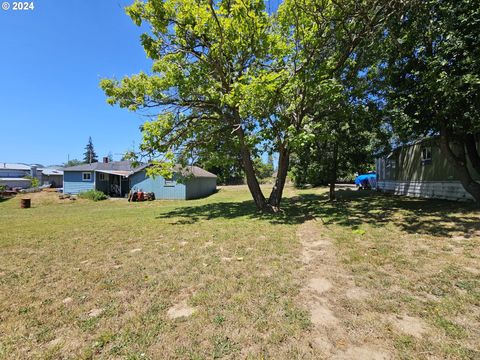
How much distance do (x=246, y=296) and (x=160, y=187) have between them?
63.7 ft

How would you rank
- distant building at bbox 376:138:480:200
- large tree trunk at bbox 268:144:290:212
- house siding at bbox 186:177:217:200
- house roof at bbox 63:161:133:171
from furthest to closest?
house roof at bbox 63:161:133:171, house siding at bbox 186:177:217:200, distant building at bbox 376:138:480:200, large tree trunk at bbox 268:144:290:212

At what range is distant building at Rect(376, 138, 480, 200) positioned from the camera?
11.9 m

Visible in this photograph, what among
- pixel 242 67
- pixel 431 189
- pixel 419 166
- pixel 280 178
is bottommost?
pixel 431 189

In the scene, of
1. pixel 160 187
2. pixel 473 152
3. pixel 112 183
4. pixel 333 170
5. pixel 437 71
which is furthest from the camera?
pixel 112 183

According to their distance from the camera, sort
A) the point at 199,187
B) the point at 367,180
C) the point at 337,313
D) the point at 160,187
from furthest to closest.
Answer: the point at 367,180, the point at 199,187, the point at 160,187, the point at 337,313

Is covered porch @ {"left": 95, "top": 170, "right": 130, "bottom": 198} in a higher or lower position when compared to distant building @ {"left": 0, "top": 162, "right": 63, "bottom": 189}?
lower

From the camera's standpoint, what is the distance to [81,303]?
133 inches

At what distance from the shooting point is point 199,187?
82.9ft

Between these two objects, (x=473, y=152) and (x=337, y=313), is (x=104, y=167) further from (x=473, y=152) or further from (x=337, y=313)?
(x=473, y=152)

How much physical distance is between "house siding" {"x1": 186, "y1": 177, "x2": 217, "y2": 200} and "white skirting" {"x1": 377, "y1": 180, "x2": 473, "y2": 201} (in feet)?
49.4

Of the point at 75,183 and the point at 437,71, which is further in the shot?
the point at 75,183

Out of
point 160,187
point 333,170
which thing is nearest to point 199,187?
point 160,187

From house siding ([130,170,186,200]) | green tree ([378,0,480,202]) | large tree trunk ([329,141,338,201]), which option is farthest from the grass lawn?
house siding ([130,170,186,200])

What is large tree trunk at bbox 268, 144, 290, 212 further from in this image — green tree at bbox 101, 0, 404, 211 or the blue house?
the blue house
